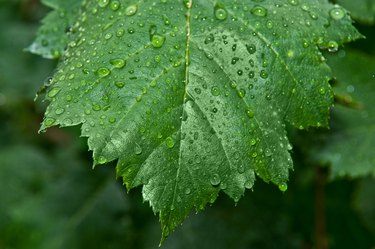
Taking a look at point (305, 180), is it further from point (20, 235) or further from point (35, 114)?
point (35, 114)

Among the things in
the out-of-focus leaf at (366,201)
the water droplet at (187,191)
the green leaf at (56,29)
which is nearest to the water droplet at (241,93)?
the water droplet at (187,191)

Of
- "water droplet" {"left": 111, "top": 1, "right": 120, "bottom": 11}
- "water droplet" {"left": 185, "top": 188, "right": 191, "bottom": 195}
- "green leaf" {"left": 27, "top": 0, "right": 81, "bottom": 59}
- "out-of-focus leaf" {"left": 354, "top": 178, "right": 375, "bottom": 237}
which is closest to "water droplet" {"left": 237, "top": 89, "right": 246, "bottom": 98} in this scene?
"water droplet" {"left": 185, "top": 188, "right": 191, "bottom": 195}

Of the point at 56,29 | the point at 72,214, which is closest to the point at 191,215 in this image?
the point at 72,214

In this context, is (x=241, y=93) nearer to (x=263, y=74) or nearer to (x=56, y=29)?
(x=263, y=74)

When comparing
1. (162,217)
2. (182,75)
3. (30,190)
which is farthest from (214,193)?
(30,190)

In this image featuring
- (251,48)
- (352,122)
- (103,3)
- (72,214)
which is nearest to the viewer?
(251,48)

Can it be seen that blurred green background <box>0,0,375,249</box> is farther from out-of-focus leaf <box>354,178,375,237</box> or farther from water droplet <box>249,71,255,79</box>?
water droplet <box>249,71,255,79</box>
